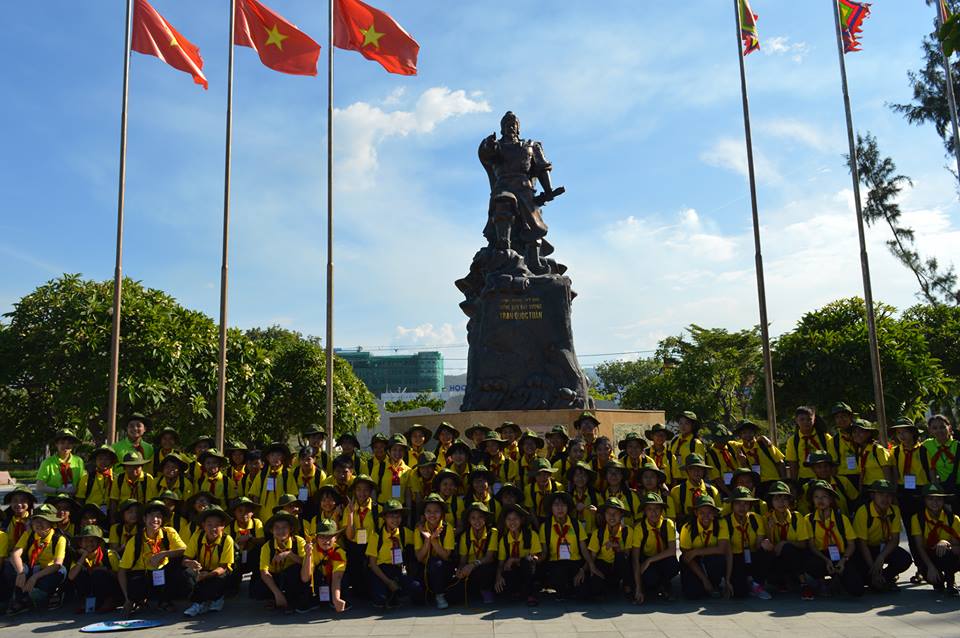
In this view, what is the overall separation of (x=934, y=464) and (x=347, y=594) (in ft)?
18.9

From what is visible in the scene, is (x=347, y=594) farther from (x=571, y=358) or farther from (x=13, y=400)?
(x=13, y=400)

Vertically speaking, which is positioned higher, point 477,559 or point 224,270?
point 224,270

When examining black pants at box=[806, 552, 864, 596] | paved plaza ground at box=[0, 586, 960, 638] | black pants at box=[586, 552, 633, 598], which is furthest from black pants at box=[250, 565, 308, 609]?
black pants at box=[806, 552, 864, 596]

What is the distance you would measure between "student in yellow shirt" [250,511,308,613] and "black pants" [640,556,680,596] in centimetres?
299

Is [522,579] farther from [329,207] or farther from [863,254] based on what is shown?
[863,254]

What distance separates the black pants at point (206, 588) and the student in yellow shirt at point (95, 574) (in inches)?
27.3

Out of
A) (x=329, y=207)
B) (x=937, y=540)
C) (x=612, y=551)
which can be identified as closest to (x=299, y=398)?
(x=329, y=207)

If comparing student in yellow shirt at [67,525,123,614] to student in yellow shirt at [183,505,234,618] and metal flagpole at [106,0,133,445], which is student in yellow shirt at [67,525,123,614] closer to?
student in yellow shirt at [183,505,234,618]

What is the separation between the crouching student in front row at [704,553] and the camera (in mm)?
6766

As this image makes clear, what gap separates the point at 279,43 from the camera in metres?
13.6

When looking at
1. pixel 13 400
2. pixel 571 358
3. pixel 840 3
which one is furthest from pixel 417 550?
pixel 13 400

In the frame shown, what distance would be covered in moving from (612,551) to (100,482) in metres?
5.13

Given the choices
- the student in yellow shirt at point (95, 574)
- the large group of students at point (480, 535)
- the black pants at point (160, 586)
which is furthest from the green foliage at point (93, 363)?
the black pants at point (160, 586)

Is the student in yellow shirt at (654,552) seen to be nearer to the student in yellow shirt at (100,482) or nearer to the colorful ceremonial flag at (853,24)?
the student in yellow shirt at (100,482)
